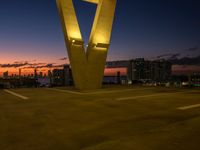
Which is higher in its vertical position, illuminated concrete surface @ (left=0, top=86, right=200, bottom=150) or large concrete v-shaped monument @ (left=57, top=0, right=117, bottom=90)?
large concrete v-shaped monument @ (left=57, top=0, right=117, bottom=90)

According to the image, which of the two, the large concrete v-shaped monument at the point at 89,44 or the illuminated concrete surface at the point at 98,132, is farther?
→ the large concrete v-shaped monument at the point at 89,44

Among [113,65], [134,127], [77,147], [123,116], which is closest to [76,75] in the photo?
[123,116]

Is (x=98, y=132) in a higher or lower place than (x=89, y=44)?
lower

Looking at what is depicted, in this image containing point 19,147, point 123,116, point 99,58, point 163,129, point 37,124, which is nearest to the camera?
point 19,147

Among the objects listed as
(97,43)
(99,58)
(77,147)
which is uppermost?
(97,43)

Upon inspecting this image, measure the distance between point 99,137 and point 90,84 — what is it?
1029 centimetres

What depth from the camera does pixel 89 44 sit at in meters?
13.8

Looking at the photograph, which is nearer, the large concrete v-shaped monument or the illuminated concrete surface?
the illuminated concrete surface

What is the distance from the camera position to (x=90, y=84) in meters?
13.7

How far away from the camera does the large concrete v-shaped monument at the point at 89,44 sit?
1272 cm

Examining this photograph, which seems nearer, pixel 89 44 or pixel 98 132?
pixel 98 132

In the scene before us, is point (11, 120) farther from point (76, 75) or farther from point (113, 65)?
point (113, 65)

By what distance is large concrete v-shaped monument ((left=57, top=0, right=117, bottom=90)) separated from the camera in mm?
12719

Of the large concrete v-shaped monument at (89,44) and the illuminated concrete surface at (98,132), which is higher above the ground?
the large concrete v-shaped monument at (89,44)
